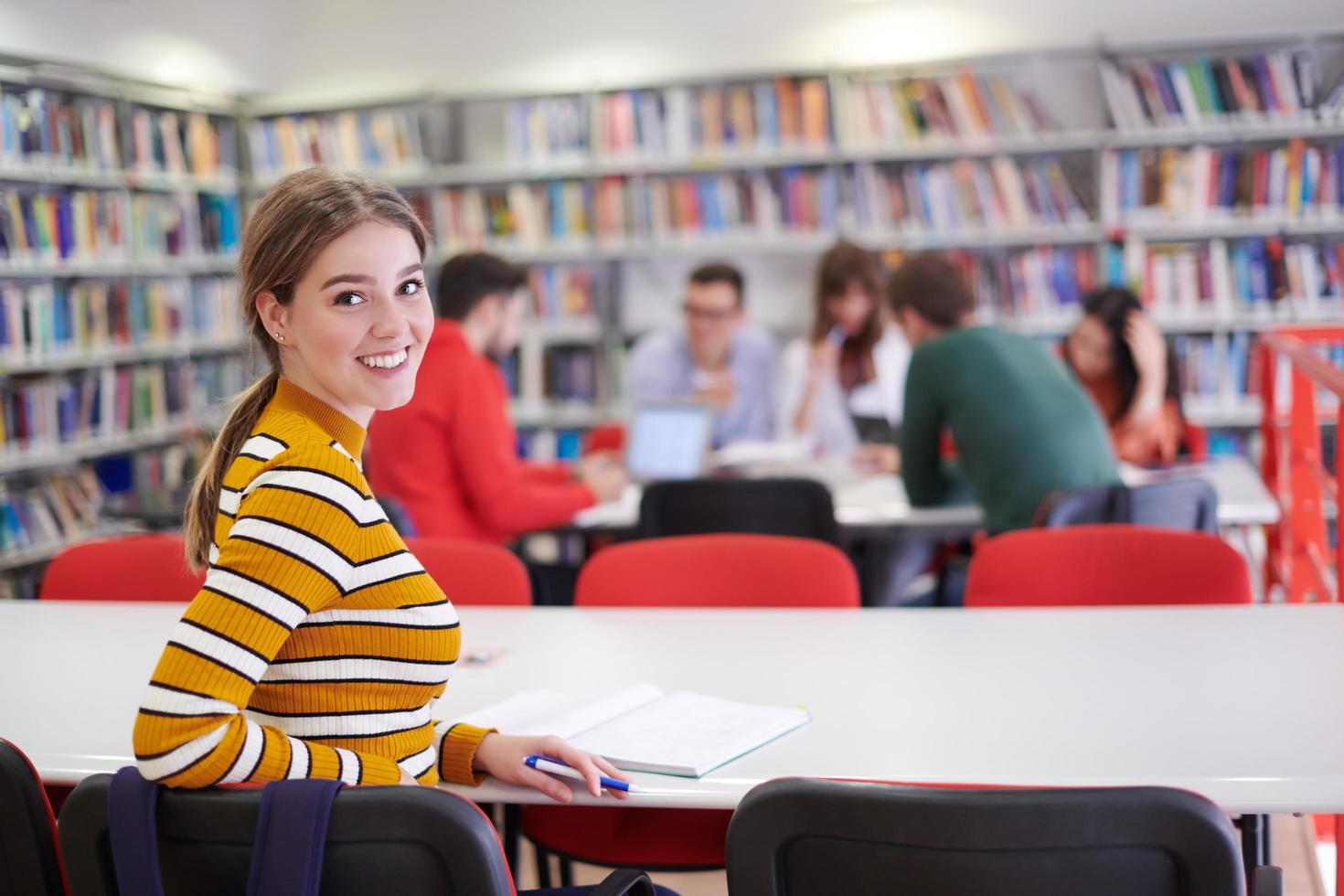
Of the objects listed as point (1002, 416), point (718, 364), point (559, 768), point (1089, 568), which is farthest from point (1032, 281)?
point (559, 768)

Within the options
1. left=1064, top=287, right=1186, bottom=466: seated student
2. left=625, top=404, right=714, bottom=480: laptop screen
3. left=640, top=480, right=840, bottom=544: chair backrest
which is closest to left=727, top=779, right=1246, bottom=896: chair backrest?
left=640, top=480, right=840, bottom=544: chair backrest

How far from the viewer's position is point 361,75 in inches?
238

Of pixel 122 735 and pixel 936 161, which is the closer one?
pixel 122 735

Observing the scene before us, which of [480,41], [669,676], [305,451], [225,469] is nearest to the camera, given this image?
[305,451]

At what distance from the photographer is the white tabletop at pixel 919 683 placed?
54.9 inches

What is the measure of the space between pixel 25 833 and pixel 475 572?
1128 millimetres

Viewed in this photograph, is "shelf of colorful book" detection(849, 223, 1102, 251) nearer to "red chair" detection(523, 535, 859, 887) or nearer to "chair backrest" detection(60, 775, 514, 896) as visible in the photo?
"red chair" detection(523, 535, 859, 887)

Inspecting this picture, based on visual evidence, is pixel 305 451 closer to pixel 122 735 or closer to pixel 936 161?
pixel 122 735

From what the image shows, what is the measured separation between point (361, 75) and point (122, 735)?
16.3ft

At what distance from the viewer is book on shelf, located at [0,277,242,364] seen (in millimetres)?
4742

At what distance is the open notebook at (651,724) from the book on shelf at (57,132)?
12.8 feet

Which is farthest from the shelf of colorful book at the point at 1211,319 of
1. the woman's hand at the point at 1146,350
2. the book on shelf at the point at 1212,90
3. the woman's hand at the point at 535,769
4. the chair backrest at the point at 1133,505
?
the woman's hand at the point at 535,769

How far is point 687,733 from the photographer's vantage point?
1.51m

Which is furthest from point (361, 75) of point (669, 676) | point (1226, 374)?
point (669, 676)
